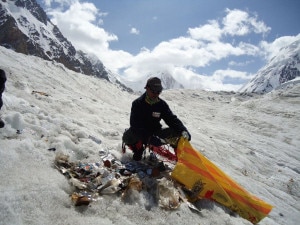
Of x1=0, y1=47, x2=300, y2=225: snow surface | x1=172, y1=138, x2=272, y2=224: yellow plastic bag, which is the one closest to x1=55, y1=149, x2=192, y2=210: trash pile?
x1=0, y1=47, x2=300, y2=225: snow surface

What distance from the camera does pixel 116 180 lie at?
191 inches

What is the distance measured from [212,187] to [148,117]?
196 centimetres

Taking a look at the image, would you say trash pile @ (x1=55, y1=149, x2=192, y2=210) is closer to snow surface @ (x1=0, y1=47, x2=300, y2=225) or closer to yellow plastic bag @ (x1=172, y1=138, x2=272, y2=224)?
snow surface @ (x1=0, y1=47, x2=300, y2=225)

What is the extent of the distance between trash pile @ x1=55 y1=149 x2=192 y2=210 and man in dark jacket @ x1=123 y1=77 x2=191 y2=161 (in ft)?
1.63

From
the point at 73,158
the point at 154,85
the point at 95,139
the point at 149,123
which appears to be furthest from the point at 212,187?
the point at 95,139

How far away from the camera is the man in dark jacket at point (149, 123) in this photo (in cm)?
606

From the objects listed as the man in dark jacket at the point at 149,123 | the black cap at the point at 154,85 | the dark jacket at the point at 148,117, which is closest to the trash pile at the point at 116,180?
the man in dark jacket at the point at 149,123

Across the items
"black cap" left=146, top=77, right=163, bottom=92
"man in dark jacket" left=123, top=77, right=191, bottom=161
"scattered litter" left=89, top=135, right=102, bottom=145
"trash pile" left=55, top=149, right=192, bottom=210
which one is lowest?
"trash pile" left=55, top=149, right=192, bottom=210

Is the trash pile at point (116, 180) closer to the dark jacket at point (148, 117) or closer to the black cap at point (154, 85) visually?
the dark jacket at point (148, 117)

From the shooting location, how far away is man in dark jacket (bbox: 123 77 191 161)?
6.06 m

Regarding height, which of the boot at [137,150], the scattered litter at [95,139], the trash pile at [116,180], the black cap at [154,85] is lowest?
the trash pile at [116,180]

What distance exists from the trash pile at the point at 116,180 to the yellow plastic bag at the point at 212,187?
25 cm

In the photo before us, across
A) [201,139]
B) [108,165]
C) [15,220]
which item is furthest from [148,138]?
[201,139]

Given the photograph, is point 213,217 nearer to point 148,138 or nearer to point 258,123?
point 148,138
